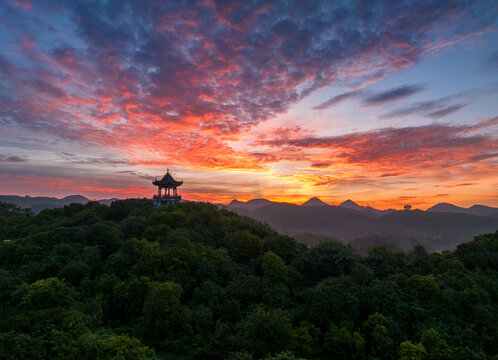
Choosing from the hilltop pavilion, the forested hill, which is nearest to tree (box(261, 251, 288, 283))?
the forested hill

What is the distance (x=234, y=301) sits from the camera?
23625 millimetres

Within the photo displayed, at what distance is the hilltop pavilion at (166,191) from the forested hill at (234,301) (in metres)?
17.4

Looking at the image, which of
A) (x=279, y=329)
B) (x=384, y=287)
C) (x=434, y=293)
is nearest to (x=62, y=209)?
(x=279, y=329)

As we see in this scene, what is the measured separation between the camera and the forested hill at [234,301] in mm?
16969

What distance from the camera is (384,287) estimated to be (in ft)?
76.5

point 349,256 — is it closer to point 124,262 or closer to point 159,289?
point 159,289

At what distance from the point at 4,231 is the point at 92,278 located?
24.6 meters

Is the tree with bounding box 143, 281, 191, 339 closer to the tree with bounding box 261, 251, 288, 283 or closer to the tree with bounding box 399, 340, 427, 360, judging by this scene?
the tree with bounding box 261, 251, 288, 283

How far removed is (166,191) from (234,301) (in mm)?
36785

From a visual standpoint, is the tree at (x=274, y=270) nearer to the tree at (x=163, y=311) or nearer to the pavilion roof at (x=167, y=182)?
the tree at (x=163, y=311)

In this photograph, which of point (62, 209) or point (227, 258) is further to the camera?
point (62, 209)

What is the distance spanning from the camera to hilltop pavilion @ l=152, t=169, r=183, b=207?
5400 cm

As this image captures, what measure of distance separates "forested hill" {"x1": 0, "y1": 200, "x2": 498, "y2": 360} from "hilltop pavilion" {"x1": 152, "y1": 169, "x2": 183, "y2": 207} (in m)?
17.4

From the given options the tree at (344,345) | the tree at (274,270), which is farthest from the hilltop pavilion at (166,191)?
the tree at (344,345)
